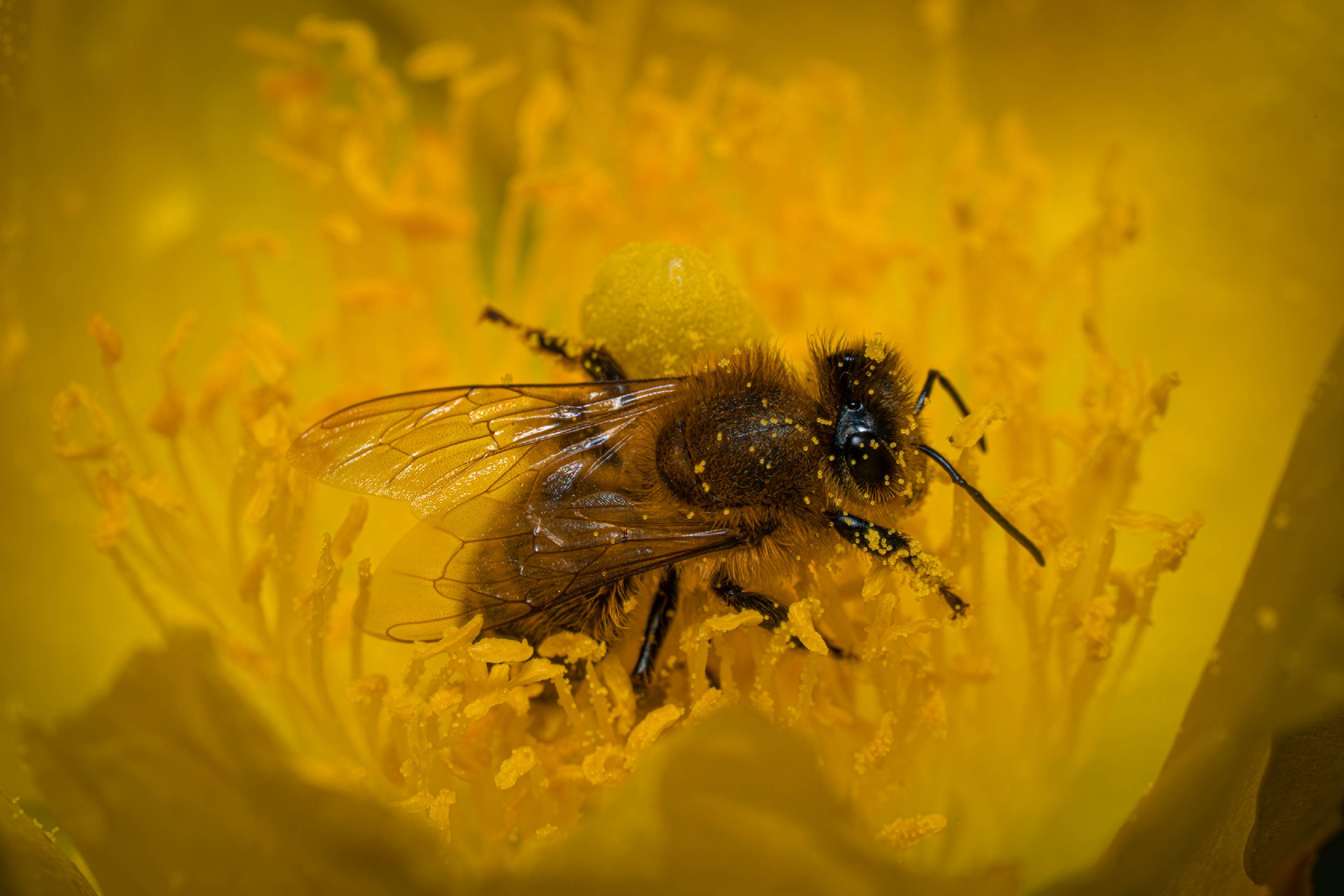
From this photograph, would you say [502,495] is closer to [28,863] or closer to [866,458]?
[866,458]

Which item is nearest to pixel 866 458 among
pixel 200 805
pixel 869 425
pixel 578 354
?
pixel 869 425

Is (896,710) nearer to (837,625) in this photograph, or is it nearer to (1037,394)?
(837,625)

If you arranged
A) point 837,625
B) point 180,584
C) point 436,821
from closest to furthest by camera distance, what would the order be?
point 436,821 → point 837,625 → point 180,584

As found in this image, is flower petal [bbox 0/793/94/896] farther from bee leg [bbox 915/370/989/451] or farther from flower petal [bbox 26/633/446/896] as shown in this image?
bee leg [bbox 915/370/989/451]

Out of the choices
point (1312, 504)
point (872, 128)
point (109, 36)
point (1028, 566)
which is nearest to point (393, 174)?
point (109, 36)

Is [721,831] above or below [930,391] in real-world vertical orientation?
below

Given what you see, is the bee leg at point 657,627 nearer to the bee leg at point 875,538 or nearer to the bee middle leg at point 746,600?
the bee middle leg at point 746,600

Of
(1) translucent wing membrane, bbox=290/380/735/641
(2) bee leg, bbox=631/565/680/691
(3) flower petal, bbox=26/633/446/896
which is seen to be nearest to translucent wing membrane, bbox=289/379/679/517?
(1) translucent wing membrane, bbox=290/380/735/641

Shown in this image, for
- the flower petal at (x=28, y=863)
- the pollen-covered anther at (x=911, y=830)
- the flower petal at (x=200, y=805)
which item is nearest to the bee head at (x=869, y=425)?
the pollen-covered anther at (x=911, y=830)
